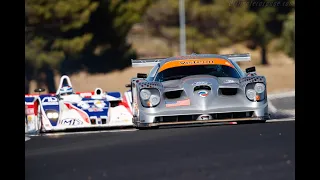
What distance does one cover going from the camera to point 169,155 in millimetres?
9320

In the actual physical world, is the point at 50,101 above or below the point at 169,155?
above

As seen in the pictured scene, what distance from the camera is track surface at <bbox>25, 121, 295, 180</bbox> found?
28.2ft

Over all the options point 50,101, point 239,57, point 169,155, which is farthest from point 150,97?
point 169,155

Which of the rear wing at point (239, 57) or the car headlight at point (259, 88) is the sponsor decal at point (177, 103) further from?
the rear wing at point (239, 57)

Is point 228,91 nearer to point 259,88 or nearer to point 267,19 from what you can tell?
point 259,88

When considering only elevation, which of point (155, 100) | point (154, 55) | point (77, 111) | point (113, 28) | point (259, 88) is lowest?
point (77, 111)

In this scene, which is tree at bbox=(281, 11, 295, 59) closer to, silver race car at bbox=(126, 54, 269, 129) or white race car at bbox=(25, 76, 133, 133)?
white race car at bbox=(25, 76, 133, 133)

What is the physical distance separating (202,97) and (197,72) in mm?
487

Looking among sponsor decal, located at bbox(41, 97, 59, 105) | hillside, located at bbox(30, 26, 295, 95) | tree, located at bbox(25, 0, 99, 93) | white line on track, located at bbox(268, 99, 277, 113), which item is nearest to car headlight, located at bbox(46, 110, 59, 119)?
sponsor decal, located at bbox(41, 97, 59, 105)

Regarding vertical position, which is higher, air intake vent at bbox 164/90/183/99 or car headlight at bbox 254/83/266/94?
car headlight at bbox 254/83/266/94

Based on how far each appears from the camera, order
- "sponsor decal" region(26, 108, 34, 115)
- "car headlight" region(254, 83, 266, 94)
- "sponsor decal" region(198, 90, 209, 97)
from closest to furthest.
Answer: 1. "sponsor decal" region(198, 90, 209, 97)
2. "car headlight" region(254, 83, 266, 94)
3. "sponsor decal" region(26, 108, 34, 115)

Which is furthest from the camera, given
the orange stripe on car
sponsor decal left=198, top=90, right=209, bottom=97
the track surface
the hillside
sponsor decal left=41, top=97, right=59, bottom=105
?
the hillside
